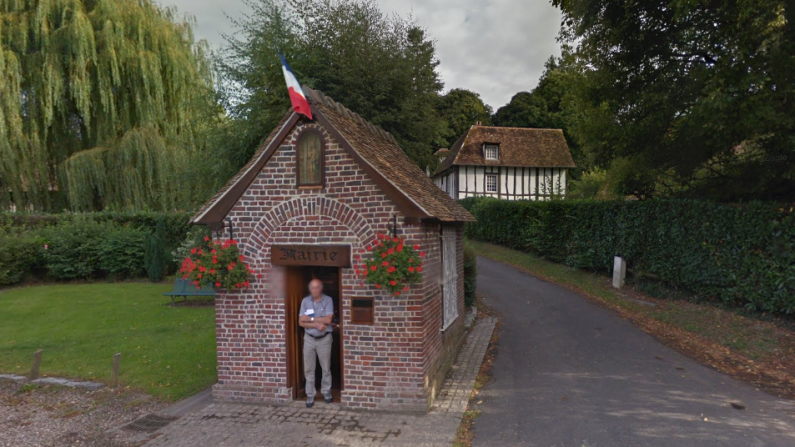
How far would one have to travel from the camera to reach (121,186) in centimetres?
2023

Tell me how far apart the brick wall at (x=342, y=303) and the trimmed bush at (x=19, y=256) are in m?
16.4

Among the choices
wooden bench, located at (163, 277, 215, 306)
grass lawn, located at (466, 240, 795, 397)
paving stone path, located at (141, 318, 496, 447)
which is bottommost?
paving stone path, located at (141, 318, 496, 447)

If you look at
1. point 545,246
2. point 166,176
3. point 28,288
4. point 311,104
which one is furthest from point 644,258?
point 28,288

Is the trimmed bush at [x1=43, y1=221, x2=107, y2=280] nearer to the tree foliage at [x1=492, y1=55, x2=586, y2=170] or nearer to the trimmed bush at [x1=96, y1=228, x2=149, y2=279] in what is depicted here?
the trimmed bush at [x1=96, y1=228, x2=149, y2=279]

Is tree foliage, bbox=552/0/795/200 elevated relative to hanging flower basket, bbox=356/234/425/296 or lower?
elevated

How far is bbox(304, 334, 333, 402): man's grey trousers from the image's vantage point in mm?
6617

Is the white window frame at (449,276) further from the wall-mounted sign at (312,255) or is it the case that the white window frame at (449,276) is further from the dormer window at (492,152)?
the dormer window at (492,152)

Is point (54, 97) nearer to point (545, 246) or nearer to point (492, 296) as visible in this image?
point (492, 296)

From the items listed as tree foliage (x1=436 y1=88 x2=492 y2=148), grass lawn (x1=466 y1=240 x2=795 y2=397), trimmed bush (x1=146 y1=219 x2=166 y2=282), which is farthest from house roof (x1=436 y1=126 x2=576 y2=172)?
grass lawn (x1=466 y1=240 x2=795 y2=397)

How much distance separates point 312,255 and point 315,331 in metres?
1.09

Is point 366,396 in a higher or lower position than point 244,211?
lower

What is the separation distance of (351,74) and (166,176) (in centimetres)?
1091

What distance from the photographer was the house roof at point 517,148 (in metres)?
34.2

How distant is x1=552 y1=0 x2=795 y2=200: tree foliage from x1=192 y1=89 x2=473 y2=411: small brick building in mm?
6756
